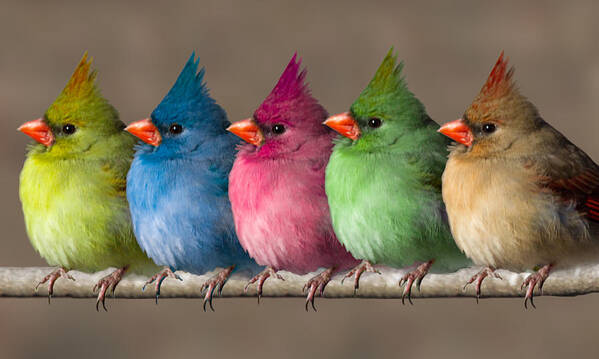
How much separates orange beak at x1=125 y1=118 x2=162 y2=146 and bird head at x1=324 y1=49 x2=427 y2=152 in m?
0.98

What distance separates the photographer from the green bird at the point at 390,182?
16.5ft

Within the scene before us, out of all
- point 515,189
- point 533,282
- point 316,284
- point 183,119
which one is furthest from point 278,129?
point 533,282

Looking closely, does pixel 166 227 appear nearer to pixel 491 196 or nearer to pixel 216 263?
pixel 216 263

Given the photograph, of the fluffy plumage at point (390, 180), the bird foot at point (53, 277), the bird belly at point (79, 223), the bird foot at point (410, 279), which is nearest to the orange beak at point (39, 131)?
the bird belly at point (79, 223)

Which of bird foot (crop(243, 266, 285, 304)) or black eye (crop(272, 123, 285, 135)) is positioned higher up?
black eye (crop(272, 123, 285, 135))

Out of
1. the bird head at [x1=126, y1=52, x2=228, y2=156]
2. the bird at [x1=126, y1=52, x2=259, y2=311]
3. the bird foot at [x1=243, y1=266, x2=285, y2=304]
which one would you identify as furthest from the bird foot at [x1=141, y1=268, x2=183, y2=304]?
the bird head at [x1=126, y1=52, x2=228, y2=156]

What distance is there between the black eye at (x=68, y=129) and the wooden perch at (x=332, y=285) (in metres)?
0.78

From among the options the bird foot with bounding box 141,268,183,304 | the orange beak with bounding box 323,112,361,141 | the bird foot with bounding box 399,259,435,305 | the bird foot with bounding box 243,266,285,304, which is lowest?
the bird foot with bounding box 141,268,183,304

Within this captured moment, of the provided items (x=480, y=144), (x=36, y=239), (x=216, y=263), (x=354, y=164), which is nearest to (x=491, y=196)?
(x=480, y=144)

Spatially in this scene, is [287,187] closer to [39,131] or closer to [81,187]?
[81,187]

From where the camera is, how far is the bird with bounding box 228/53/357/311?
5227mm

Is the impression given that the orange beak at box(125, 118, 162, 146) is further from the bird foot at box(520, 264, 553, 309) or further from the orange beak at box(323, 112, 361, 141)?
the bird foot at box(520, 264, 553, 309)

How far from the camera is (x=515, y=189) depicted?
4.80m

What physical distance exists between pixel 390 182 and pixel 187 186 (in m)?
1.10
